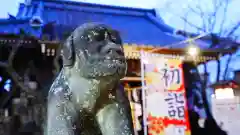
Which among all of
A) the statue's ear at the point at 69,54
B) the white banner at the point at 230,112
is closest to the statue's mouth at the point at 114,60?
the statue's ear at the point at 69,54

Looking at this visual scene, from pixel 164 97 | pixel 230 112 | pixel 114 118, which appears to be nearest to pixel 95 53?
pixel 114 118

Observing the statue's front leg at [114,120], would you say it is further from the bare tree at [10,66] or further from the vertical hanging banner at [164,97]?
the bare tree at [10,66]

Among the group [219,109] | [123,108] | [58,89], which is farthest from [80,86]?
[219,109]

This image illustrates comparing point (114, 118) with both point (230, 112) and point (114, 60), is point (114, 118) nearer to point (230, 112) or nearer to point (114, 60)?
point (114, 60)

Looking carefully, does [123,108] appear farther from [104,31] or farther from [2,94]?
[2,94]

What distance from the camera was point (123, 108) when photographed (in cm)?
137

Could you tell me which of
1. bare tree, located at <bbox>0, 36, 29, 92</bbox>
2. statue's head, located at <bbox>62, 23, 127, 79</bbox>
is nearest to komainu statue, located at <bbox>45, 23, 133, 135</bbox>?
statue's head, located at <bbox>62, 23, 127, 79</bbox>

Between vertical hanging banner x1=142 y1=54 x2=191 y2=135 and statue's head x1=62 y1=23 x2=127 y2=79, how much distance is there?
2.45m

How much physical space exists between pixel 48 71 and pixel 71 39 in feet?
16.0

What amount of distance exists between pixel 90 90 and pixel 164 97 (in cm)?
256

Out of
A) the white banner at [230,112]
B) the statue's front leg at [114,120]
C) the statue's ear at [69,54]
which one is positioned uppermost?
the statue's ear at [69,54]

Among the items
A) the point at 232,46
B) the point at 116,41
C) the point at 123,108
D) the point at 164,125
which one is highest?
the point at 232,46

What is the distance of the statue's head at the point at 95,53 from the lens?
1.24 metres

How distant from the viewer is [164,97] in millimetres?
3760
